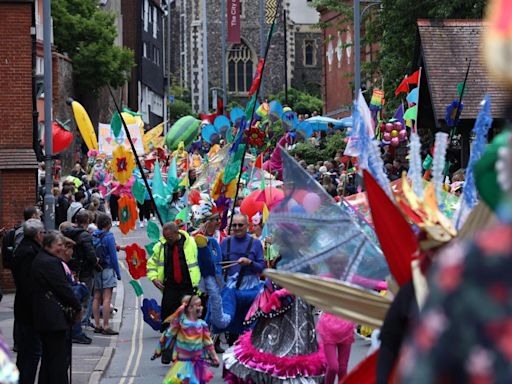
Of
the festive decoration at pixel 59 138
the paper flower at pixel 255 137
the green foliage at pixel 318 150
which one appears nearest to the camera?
the paper flower at pixel 255 137

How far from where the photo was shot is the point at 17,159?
842 inches

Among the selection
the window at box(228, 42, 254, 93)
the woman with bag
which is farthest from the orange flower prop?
the window at box(228, 42, 254, 93)

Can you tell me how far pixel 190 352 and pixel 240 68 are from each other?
315ft

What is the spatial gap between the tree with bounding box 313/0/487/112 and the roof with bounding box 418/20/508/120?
154 inches

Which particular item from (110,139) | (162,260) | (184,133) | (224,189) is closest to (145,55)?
(184,133)

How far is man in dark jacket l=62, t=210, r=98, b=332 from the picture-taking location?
600 inches

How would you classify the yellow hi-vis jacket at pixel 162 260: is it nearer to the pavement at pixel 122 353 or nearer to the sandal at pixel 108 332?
the pavement at pixel 122 353

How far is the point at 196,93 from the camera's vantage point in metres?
108

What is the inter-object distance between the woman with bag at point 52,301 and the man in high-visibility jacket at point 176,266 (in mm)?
2135

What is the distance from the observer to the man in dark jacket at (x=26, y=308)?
10.2 metres

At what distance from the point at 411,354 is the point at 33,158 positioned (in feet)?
64.8

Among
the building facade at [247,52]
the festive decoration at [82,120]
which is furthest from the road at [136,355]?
the building facade at [247,52]

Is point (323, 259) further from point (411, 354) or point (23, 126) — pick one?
point (23, 126)

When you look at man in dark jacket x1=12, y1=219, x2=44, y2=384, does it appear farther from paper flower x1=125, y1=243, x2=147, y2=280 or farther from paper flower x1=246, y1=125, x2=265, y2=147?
paper flower x1=246, y1=125, x2=265, y2=147
